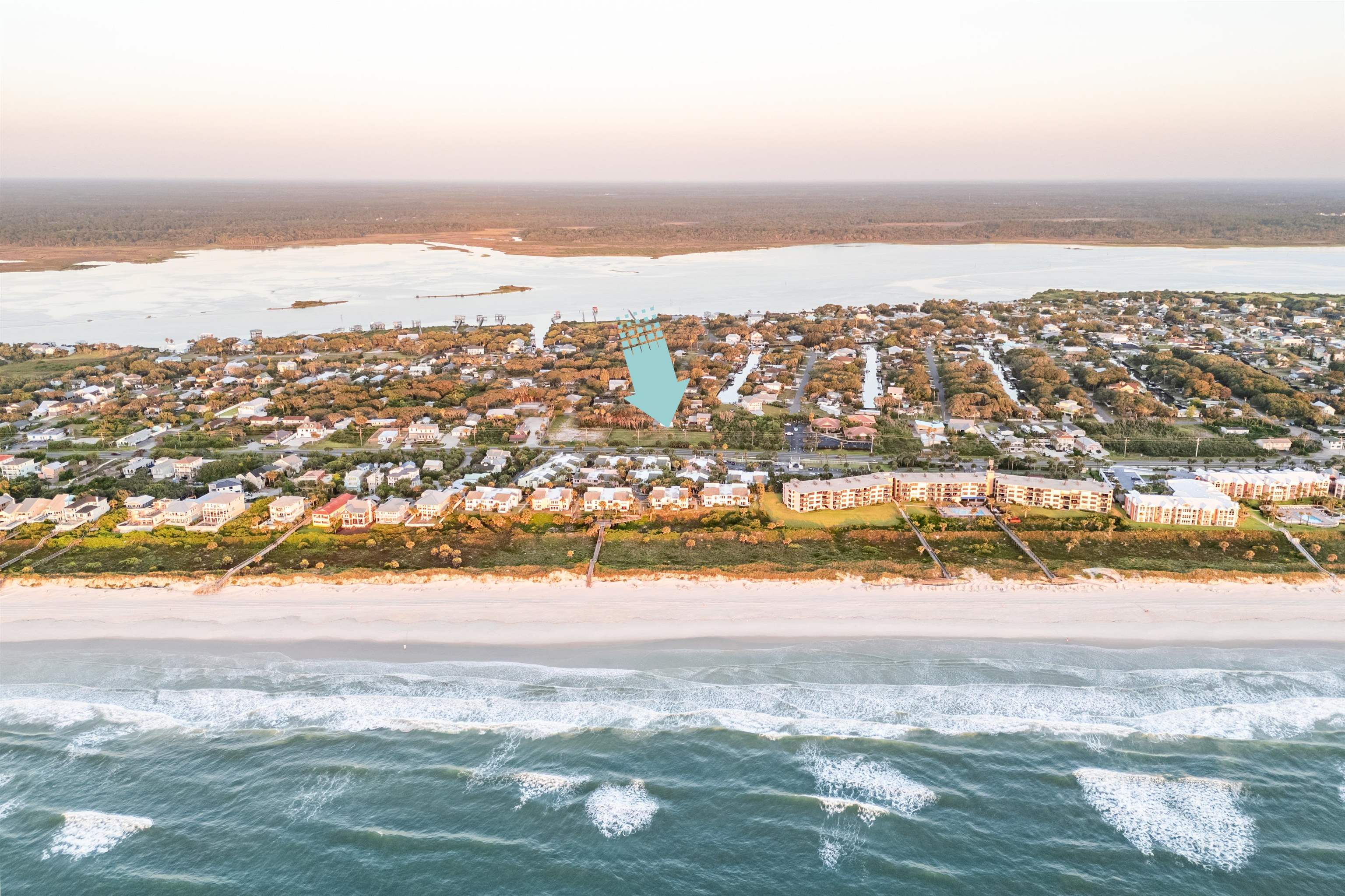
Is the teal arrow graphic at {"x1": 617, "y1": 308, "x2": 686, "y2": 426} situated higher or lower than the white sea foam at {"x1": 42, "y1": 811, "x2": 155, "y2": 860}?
higher

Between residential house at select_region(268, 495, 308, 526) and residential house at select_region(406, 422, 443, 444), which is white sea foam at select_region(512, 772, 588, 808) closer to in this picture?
residential house at select_region(268, 495, 308, 526)

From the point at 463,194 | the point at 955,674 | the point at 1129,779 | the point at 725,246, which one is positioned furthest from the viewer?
the point at 463,194

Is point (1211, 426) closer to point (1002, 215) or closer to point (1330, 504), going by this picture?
point (1330, 504)

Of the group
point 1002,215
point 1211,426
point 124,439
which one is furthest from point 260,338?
point 1002,215

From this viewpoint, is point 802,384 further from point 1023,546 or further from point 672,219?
point 672,219

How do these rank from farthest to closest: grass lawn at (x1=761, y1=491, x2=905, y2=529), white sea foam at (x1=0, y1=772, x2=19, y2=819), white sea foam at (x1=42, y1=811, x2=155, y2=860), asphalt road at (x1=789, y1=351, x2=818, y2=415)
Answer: asphalt road at (x1=789, y1=351, x2=818, y2=415), grass lawn at (x1=761, y1=491, x2=905, y2=529), white sea foam at (x1=0, y1=772, x2=19, y2=819), white sea foam at (x1=42, y1=811, x2=155, y2=860)

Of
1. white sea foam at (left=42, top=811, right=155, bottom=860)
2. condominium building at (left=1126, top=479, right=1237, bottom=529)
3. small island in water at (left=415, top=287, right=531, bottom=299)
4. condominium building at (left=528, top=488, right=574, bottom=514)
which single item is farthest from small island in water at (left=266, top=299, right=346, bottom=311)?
condominium building at (left=1126, top=479, right=1237, bottom=529)

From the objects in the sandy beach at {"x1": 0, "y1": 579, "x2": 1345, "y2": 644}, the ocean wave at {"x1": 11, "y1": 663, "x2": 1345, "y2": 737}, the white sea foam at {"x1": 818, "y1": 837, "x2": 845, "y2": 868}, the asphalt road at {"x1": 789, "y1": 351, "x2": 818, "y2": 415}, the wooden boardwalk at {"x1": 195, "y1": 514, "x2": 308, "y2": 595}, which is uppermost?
the asphalt road at {"x1": 789, "y1": 351, "x2": 818, "y2": 415}

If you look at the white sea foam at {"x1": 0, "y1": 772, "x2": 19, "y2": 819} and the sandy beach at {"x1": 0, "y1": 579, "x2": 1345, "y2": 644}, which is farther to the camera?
the sandy beach at {"x1": 0, "y1": 579, "x2": 1345, "y2": 644}
